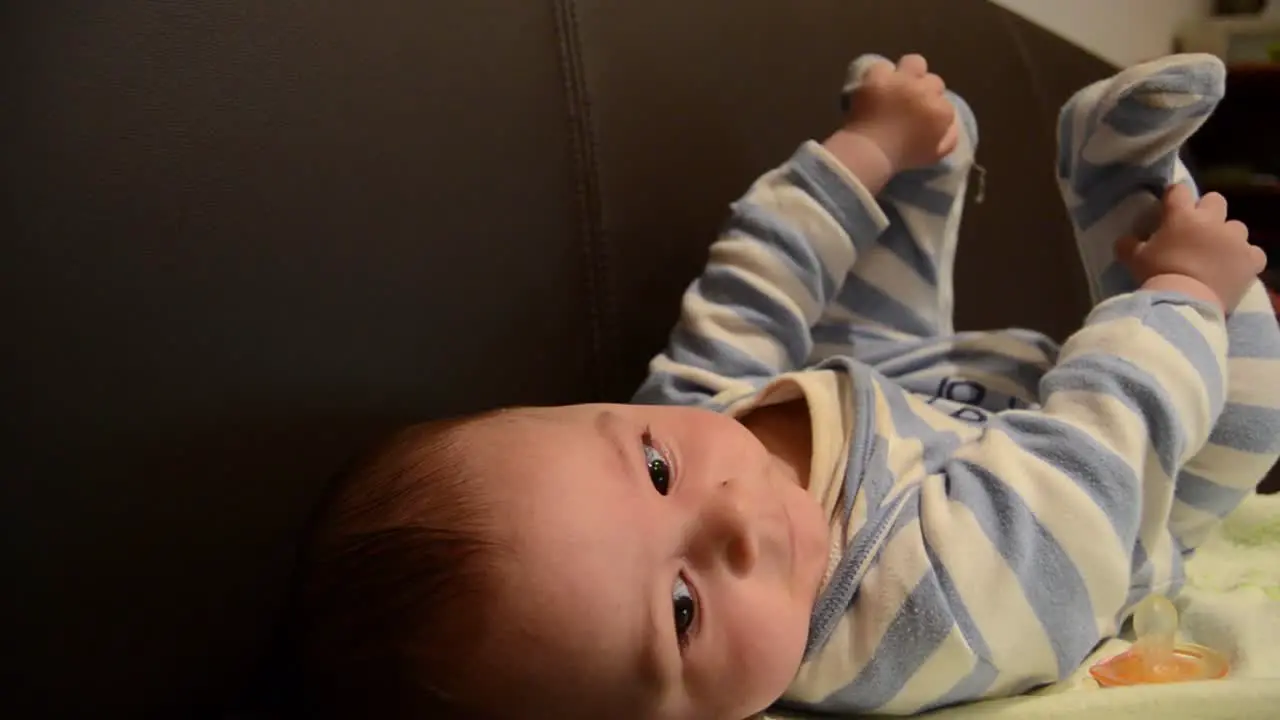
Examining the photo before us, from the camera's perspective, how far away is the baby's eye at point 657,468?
577 mm

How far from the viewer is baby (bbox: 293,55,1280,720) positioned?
1.68 feet

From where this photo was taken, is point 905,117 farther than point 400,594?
Yes

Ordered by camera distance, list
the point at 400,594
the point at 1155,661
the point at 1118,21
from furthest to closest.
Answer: the point at 1118,21 → the point at 1155,661 → the point at 400,594

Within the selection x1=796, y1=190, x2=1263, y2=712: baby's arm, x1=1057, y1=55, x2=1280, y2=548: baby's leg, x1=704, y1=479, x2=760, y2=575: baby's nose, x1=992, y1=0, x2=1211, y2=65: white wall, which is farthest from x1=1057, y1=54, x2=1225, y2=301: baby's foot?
x1=992, y1=0, x2=1211, y2=65: white wall

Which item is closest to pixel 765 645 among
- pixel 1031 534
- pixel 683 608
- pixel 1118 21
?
pixel 683 608

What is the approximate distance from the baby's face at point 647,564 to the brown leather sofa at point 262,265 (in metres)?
0.13

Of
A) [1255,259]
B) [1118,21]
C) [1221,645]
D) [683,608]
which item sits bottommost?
[1221,645]

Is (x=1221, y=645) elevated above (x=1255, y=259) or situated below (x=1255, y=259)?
below

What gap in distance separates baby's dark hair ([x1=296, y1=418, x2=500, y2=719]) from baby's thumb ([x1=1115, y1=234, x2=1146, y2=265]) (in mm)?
440

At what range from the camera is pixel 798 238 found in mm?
769

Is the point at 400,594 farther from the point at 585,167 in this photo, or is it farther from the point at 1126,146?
the point at 1126,146

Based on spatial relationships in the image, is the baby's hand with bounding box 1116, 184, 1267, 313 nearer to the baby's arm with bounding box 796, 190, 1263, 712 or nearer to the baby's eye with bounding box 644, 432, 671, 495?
the baby's arm with bounding box 796, 190, 1263, 712

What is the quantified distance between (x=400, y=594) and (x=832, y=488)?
0.83ft

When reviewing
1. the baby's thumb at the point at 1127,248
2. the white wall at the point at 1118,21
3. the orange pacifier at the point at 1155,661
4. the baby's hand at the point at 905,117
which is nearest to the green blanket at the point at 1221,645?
the orange pacifier at the point at 1155,661
